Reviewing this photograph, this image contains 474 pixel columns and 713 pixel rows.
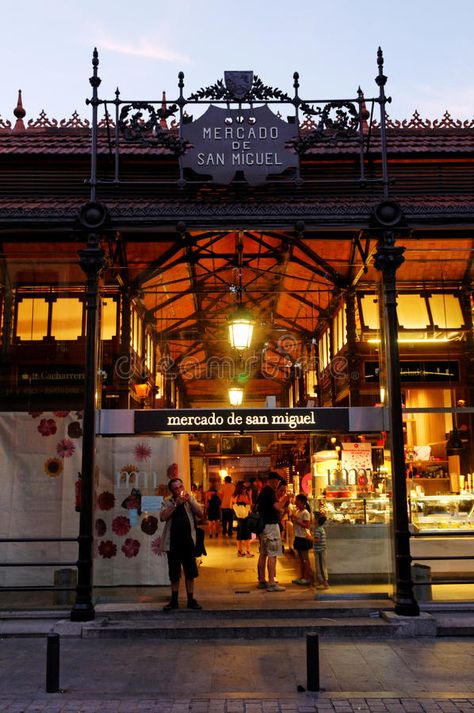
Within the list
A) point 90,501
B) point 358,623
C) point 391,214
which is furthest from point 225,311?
point 358,623

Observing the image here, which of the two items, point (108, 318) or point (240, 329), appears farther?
point (240, 329)

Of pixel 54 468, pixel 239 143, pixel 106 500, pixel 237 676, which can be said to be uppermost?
pixel 239 143

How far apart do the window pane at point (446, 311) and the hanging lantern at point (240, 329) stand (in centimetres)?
302

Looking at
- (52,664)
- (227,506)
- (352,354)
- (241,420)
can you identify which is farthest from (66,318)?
(227,506)

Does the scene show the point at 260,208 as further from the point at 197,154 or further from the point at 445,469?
the point at 445,469

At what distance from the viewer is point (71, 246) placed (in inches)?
456

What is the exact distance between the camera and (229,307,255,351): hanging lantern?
39.4ft

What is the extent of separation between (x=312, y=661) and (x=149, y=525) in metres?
4.38

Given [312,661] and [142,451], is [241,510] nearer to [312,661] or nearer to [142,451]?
[142,451]

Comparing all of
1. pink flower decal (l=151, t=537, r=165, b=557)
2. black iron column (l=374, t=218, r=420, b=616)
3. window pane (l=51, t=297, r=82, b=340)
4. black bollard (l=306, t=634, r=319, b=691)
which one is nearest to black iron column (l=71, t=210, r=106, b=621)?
window pane (l=51, t=297, r=82, b=340)

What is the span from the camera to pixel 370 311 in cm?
1175

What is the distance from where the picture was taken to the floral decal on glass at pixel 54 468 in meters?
10.7

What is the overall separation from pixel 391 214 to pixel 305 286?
2.89m

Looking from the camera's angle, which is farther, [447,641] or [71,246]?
[71,246]
